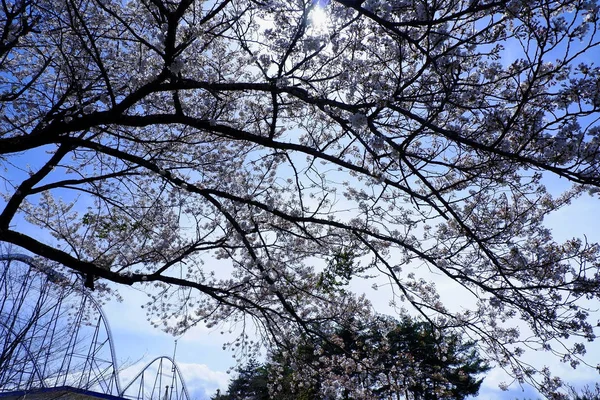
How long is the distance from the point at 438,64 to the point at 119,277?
4.98 metres

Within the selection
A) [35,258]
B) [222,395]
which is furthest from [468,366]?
[35,258]

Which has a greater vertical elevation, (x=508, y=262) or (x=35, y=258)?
(x=35, y=258)

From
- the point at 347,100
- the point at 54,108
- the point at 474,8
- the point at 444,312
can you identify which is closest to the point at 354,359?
the point at 444,312

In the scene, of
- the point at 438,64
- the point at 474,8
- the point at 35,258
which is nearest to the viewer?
the point at 474,8

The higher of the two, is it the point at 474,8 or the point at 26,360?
the point at 474,8

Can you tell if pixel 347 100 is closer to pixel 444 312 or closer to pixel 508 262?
pixel 508 262

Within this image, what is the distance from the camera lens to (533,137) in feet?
10.2

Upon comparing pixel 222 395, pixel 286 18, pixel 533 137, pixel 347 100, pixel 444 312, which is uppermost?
pixel 222 395

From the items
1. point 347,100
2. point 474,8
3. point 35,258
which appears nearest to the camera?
point 474,8

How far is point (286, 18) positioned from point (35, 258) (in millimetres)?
8053

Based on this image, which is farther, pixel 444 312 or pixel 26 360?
pixel 26 360

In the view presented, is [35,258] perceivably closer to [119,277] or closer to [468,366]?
[119,277]

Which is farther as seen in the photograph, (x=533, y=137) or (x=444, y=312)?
(x=444, y=312)

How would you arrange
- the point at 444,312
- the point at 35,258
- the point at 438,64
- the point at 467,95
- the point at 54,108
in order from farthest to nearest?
the point at 35,258
the point at 54,108
the point at 444,312
the point at 467,95
the point at 438,64
